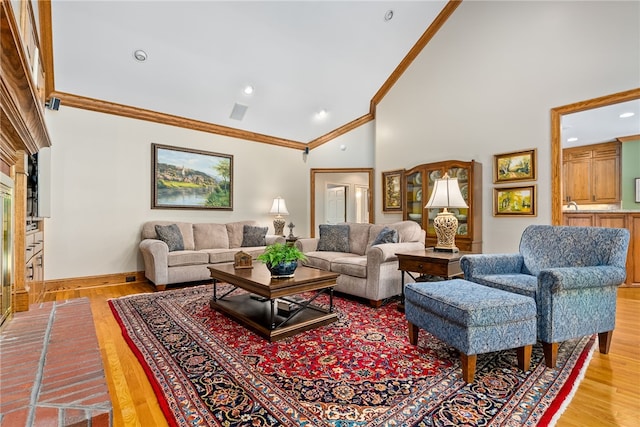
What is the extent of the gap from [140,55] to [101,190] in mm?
1887

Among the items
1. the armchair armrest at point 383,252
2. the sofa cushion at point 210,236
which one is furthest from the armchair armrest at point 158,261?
the armchair armrest at point 383,252

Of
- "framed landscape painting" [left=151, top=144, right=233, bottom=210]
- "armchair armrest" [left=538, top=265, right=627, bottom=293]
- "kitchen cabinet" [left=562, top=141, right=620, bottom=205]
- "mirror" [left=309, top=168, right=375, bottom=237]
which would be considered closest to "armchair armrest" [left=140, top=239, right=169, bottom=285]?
"framed landscape painting" [left=151, top=144, right=233, bottom=210]

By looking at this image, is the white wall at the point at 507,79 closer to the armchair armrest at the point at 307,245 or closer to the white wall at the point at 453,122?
the white wall at the point at 453,122

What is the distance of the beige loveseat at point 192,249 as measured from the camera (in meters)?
3.88

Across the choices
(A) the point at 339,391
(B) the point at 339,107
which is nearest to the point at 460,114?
(B) the point at 339,107

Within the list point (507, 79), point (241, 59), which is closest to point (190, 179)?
point (241, 59)

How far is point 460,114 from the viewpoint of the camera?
167 inches

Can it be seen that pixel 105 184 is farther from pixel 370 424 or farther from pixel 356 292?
pixel 370 424

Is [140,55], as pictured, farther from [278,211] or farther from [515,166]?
[515,166]

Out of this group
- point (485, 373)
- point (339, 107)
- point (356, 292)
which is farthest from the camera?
point (339, 107)

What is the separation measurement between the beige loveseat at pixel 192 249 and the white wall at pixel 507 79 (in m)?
2.95

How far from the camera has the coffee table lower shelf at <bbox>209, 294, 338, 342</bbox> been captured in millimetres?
2297

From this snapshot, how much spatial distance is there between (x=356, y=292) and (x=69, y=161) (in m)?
4.06

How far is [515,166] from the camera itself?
3.69 m
